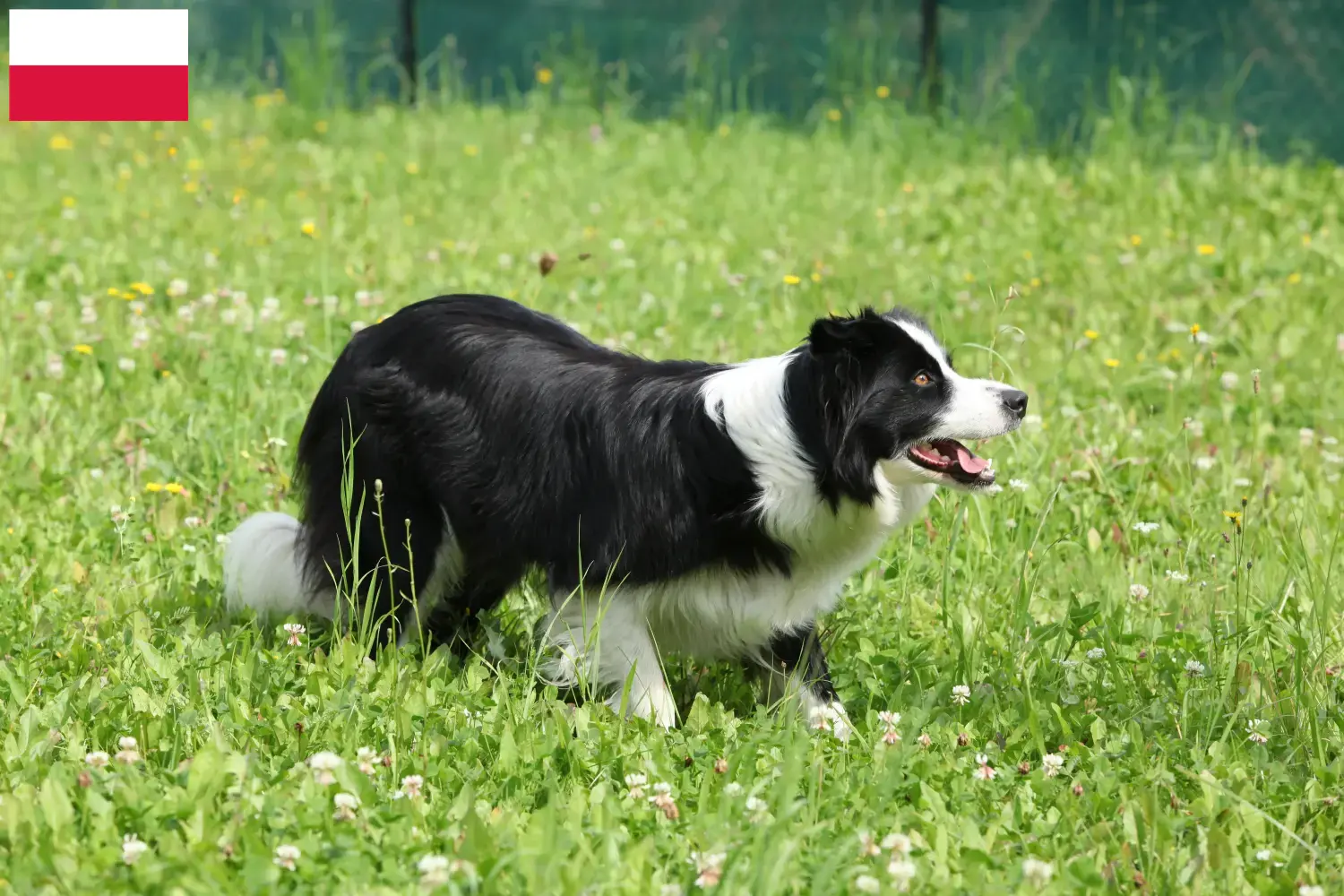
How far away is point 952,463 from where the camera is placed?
10.5 ft

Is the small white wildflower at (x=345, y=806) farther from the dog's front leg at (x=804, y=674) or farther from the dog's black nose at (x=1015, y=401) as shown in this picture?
the dog's black nose at (x=1015, y=401)

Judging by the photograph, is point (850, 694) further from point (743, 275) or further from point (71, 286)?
point (71, 286)

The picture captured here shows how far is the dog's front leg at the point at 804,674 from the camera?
343 centimetres

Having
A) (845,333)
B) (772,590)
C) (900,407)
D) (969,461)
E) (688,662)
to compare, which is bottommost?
(688,662)

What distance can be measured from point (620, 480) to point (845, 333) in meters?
0.62

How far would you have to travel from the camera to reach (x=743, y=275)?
711 cm

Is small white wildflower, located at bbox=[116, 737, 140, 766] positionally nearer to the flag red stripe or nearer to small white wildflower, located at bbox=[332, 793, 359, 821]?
small white wildflower, located at bbox=[332, 793, 359, 821]

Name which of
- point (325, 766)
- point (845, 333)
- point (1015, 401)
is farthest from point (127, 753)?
point (1015, 401)

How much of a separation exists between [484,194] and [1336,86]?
514cm

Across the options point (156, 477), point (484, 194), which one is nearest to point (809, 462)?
point (156, 477)

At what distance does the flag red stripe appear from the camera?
9594 mm

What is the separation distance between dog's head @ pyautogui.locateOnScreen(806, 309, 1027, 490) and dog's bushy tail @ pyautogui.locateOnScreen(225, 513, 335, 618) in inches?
58.0

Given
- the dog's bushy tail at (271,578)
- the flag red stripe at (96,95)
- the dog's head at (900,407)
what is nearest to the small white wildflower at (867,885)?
the dog's head at (900,407)

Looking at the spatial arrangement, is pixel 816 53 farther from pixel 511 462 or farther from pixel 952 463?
pixel 952 463
